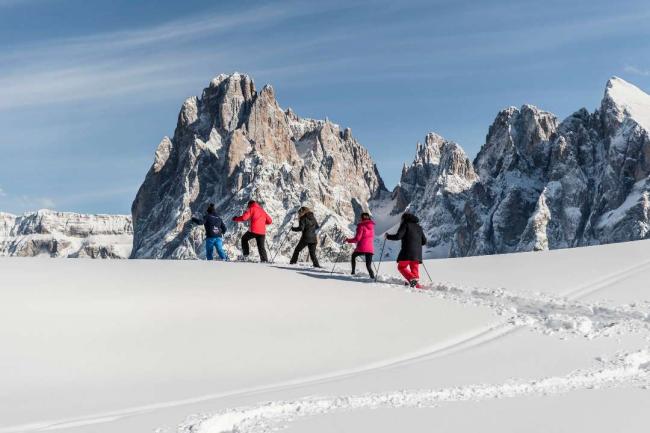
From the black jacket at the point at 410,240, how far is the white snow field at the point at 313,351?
950mm

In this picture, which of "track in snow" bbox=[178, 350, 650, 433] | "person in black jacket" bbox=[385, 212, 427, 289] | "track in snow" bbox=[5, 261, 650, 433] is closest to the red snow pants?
"person in black jacket" bbox=[385, 212, 427, 289]

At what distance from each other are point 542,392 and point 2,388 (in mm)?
7828

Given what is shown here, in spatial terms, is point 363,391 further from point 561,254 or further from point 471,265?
point 561,254

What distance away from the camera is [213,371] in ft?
36.3

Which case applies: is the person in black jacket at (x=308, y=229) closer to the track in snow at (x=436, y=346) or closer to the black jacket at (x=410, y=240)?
the track in snow at (x=436, y=346)

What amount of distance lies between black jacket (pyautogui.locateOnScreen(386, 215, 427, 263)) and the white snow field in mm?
950

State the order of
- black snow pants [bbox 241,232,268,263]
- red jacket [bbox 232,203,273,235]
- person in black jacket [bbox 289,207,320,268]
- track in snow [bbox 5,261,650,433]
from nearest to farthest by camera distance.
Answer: track in snow [bbox 5,261,650,433] < person in black jacket [bbox 289,207,320,268] < red jacket [bbox 232,203,273,235] < black snow pants [bbox 241,232,268,263]

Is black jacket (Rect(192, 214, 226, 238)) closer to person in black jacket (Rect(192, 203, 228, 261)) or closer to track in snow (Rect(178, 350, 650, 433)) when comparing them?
person in black jacket (Rect(192, 203, 228, 261))

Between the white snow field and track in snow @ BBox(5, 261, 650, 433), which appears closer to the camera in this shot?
the white snow field

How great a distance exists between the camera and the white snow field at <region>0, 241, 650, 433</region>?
8.18m

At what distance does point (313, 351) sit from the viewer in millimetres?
12258

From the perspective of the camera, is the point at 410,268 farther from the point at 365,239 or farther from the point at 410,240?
the point at 365,239

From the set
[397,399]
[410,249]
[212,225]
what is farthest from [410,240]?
[397,399]

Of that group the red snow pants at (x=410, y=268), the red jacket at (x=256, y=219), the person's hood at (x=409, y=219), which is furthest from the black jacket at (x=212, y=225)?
the red snow pants at (x=410, y=268)
